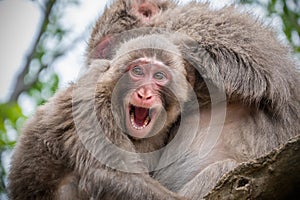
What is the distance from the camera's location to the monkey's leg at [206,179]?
17.6 feet

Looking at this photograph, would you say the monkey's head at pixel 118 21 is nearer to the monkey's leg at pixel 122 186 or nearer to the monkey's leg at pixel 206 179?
the monkey's leg at pixel 122 186

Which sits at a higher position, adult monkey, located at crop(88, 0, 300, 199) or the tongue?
adult monkey, located at crop(88, 0, 300, 199)

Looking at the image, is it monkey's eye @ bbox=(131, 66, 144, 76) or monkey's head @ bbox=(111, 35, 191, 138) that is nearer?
monkey's head @ bbox=(111, 35, 191, 138)

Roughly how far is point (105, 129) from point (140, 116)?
332 millimetres

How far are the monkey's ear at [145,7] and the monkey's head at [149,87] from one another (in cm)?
129

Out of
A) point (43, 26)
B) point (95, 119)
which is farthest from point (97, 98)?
point (43, 26)

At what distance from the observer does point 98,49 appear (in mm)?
6945

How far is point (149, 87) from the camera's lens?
588cm

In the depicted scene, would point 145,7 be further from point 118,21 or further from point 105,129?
point 105,129

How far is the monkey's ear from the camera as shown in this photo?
7.34 meters

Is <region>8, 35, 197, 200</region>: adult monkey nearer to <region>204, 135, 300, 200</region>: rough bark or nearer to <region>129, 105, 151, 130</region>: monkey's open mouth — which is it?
<region>129, 105, 151, 130</region>: monkey's open mouth

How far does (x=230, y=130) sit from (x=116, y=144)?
3.04ft

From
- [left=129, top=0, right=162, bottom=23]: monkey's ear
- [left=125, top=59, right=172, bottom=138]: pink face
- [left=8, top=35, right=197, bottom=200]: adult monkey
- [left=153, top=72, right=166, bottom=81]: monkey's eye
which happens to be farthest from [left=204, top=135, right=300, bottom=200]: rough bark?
[left=129, top=0, right=162, bottom=23]: monkey's ear

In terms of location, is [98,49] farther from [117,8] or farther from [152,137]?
[152,137]
